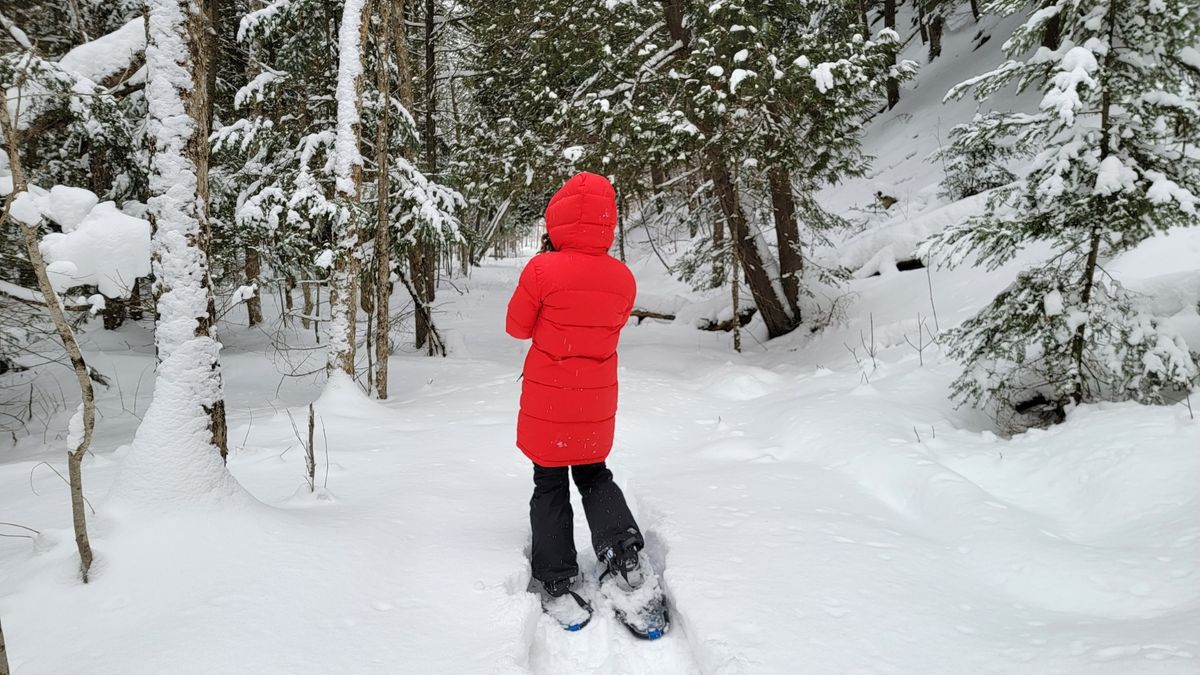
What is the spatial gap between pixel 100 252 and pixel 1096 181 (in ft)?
18.6

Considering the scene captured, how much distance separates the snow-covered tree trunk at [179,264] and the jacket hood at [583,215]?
69.4 inches

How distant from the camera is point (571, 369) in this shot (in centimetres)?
304

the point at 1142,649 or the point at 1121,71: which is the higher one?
the point at 1121,71

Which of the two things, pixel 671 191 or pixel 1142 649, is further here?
pixel 671 191

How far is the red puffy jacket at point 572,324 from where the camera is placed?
290 cm

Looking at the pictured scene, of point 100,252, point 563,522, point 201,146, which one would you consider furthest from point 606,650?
point 201,146

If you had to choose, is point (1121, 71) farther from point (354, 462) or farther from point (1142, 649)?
point (354, 462)

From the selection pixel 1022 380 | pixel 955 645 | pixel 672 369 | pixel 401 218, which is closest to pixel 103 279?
pixel 955 645

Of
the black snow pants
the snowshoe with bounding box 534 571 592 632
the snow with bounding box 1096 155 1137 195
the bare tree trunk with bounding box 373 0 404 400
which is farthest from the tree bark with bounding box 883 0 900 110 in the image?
the snowshoe with bounding box 534 571 592 632

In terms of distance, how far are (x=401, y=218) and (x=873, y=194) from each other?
1340cm

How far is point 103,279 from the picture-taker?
2.32 meters

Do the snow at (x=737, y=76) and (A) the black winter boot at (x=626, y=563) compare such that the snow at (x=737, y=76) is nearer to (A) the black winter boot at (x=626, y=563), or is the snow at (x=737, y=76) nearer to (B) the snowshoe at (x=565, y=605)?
(A) the black winter boot at (x=626, y=563)

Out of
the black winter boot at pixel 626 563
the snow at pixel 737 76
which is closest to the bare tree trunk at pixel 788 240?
the snow at pixel 737 76

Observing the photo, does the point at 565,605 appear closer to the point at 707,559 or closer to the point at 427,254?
the point at 707,559
